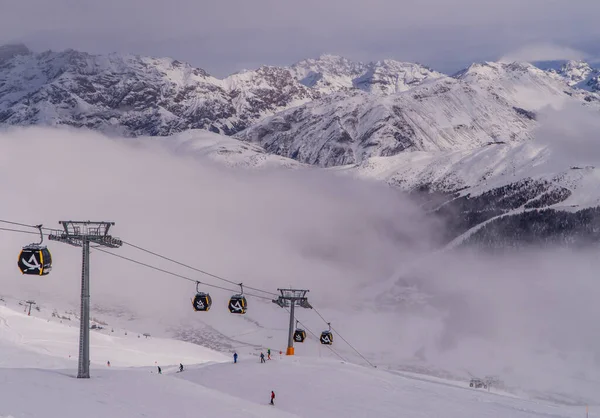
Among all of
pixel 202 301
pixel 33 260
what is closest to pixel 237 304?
pixel 202 301

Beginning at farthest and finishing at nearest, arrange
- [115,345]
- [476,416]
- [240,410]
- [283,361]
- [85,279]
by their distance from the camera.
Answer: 1. [115,345]
2. [283,361]
3. [476,416]
4. [85,279]
5. [240,410]

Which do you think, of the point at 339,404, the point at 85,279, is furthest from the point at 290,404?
the point at 85,279

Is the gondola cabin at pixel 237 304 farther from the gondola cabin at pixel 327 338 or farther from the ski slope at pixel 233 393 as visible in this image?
the gondola cabin at pixel 327 338

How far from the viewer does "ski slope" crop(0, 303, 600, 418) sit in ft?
96.3

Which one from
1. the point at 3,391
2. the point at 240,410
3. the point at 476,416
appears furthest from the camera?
the point at 476,416

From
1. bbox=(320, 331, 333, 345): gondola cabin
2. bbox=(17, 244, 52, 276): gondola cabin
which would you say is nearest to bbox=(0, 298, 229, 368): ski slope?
bbox=(320, 331, 333, 345): gondola cabin

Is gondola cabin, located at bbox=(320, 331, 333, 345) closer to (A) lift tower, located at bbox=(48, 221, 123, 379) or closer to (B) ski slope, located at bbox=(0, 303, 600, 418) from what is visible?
(B) ski slope, located at bbox=(0, 303, 600, 418)

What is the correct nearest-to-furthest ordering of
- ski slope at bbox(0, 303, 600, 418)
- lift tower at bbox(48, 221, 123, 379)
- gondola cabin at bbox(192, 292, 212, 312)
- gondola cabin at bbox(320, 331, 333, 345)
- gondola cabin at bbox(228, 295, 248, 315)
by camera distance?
ski slope at bbox(0, 303, 600, 418) → lift tower at bbox(48, 221, 123, 379) → gondola cabin at bbox(192, 292, 212, 312) → gondola cabin at bbox(228, 295, 248, 315) → gondola cabin at bbox(320, 331, 333, 345)

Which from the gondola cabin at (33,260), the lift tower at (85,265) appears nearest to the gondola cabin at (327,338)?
the lift tower at (85,265)

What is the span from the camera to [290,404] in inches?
1781

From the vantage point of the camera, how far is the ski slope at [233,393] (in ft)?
96.3

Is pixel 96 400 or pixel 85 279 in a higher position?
pixel 85 279

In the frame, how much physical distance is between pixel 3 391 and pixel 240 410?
13.7m

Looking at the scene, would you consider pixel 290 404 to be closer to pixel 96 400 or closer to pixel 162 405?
pixel 162 405
